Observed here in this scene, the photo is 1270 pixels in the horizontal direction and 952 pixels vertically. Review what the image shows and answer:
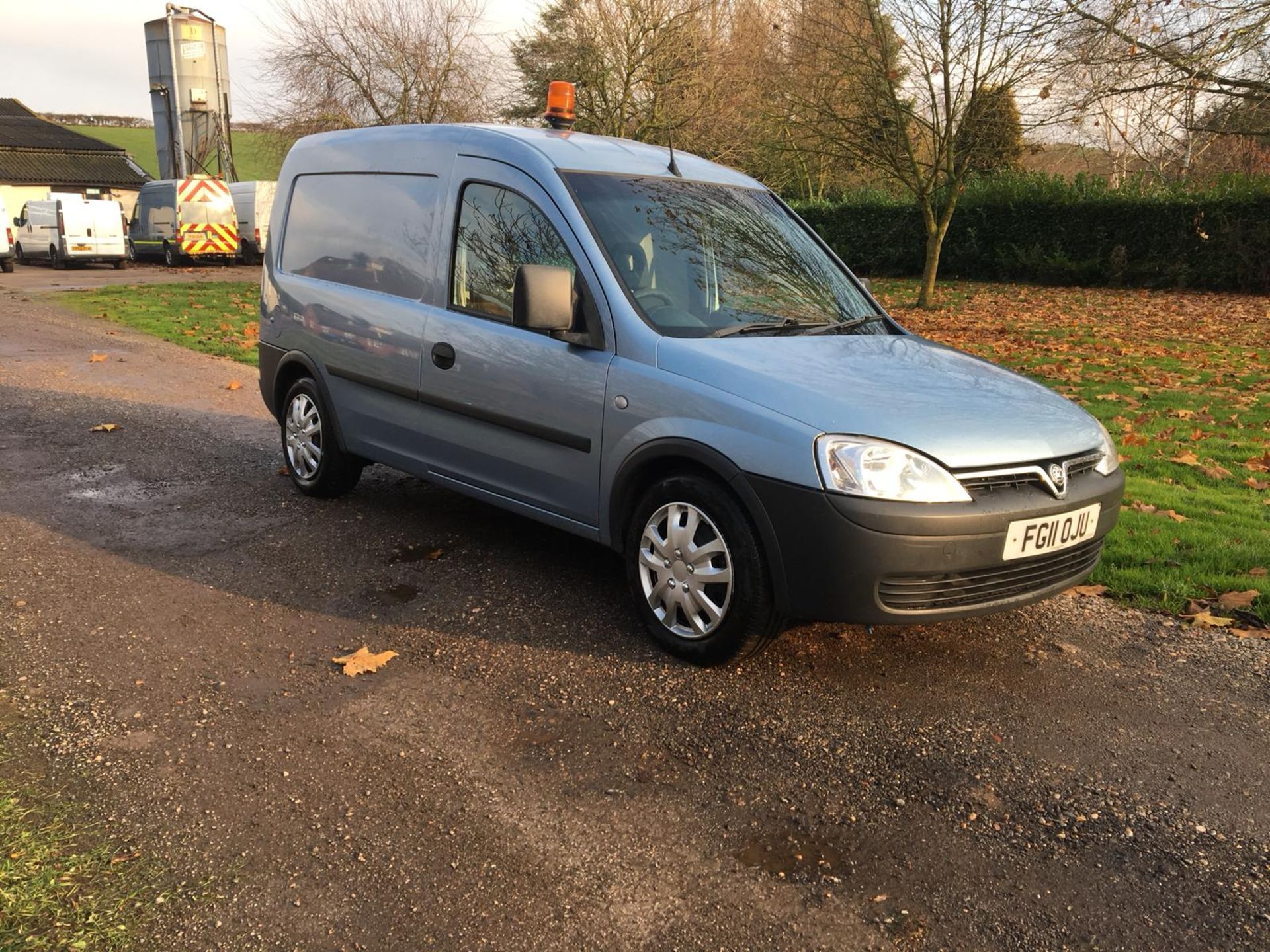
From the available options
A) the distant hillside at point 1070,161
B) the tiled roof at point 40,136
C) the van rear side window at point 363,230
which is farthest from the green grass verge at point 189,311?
the tiled roof at point 40,136

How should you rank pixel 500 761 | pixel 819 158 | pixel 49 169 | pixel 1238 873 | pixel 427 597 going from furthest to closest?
pixel 49 169 → pixel 819 158 → pixel 427 597 → pixel 500 761 → pixel 1238 873

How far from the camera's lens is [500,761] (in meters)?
3.49

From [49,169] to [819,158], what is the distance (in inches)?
1757

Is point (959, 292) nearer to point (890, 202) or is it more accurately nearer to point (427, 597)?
point (890, 202)

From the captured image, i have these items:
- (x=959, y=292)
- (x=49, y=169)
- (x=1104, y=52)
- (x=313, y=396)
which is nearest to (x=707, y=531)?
(x=313, y=396)

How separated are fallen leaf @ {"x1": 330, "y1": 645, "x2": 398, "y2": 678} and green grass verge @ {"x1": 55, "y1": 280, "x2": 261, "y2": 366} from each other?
26.6 feet

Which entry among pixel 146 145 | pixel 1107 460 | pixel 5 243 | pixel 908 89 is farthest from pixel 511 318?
pixel 146 145

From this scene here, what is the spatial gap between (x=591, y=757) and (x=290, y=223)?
4.36 metres

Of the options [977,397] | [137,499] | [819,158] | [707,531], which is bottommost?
[137,499]

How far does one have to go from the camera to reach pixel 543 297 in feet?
14.3

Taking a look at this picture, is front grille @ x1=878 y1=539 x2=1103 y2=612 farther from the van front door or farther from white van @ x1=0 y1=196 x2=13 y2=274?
white van @ x1=0 y1=196 x2=13 y2=274

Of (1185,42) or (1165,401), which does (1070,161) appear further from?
(1165,401)

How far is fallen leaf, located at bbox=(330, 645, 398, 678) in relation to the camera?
13.6 ft

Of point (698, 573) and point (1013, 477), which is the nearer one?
point (1013, 477)
